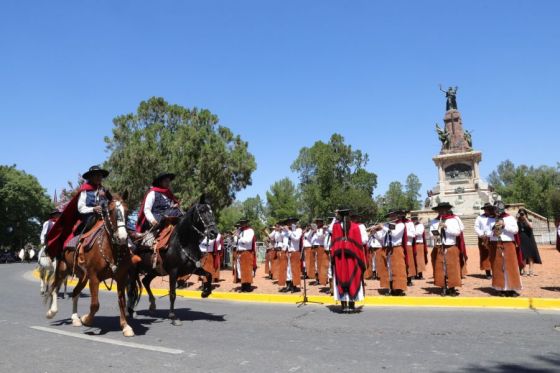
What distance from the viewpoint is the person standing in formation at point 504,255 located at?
10.4 m

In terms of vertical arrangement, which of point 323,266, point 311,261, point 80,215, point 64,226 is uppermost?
point 80,215

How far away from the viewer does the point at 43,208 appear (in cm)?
6231

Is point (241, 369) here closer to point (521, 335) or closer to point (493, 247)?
point (521, 335)

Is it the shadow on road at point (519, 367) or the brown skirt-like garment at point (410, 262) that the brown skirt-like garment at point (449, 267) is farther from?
the shadow on road at point (519, 367)

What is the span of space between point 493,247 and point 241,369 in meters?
8.37

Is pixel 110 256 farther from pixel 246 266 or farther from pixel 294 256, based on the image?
pixel 294 256

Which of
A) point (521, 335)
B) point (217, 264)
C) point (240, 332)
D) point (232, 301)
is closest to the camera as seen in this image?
point (521, 335)

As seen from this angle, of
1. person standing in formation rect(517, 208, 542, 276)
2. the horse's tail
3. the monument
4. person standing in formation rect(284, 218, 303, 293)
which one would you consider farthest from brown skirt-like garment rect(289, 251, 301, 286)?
the monument

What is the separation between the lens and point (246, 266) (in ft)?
46.2

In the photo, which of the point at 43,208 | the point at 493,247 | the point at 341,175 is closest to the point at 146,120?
the point at 493,247

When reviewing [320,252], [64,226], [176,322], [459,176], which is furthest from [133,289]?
[459,176]

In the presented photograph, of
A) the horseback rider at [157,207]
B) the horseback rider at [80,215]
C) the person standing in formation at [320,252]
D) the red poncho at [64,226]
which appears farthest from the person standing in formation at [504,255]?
the red poncho at [64,226]

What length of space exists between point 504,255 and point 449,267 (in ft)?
4.29

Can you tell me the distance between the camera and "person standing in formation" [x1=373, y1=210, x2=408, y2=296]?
11500 mm
